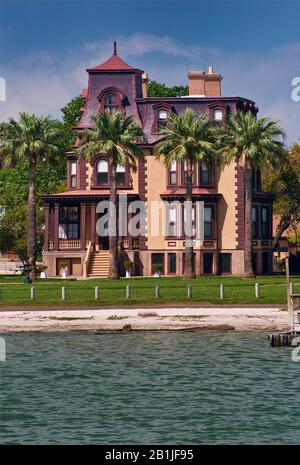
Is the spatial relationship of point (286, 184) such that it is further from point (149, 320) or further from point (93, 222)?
point (149, 320)

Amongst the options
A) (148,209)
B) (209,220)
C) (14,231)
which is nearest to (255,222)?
(209,220)

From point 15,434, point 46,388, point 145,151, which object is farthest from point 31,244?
point 15,434

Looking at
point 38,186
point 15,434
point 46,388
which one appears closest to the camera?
point 15,434

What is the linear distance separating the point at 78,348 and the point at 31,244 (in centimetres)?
3054

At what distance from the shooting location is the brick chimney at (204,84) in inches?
3477

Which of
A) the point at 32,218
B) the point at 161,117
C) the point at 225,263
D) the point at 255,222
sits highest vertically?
the point at 161,117

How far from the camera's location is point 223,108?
82.1 meters

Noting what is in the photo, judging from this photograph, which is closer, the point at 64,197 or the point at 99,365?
the point at 99,365

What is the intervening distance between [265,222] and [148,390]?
49740 mm

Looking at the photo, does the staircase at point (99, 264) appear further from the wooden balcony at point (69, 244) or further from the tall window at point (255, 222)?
Result: the tall window at point (255, 222)

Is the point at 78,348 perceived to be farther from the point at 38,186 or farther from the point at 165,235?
the point at 38,186

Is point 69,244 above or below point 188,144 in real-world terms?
below

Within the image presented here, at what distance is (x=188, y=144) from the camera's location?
7288cm
